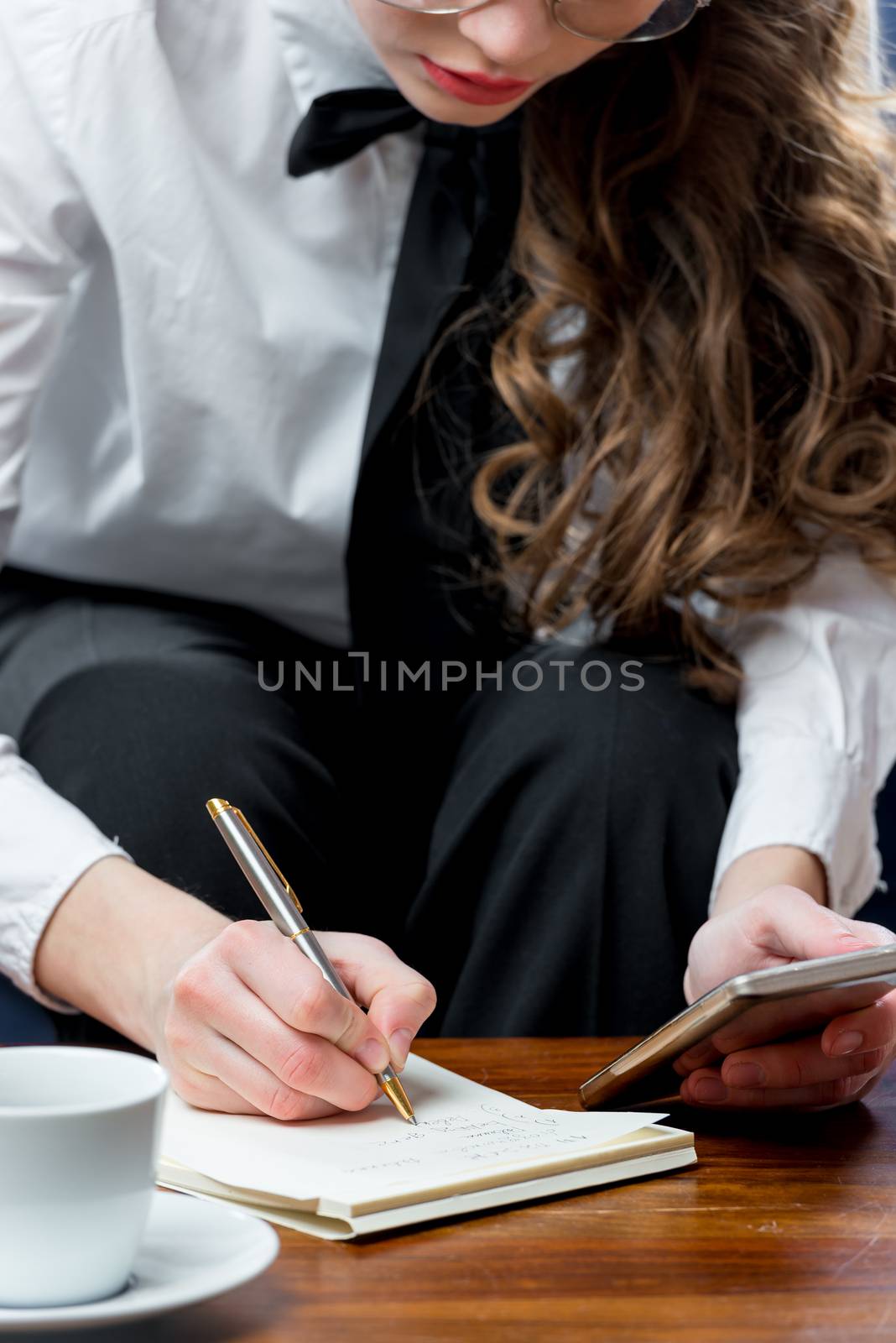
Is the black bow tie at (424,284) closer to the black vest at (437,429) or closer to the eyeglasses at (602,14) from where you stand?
the black vest at (437,429)

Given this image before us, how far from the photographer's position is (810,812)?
102 cm

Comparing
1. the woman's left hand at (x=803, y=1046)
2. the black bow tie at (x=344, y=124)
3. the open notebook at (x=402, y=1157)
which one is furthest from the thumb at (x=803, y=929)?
the black bow tie at (x=344, y=124)

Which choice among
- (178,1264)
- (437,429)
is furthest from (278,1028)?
(437,429)

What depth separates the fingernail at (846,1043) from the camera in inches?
27.0

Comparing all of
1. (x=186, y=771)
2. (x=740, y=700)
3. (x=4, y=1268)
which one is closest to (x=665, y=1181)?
(x=4, y=1268)

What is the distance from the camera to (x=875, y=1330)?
1.53ft

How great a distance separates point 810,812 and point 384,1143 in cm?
51

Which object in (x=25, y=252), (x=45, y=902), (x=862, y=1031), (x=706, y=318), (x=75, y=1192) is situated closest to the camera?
(x=75, y=1192)

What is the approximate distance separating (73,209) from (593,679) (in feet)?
1.74

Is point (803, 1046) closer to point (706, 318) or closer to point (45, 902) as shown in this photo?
point (45, 902)

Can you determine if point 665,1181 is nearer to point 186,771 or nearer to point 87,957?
point 87,957

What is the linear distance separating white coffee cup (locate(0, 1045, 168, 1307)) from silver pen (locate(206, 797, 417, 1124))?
0.73 feet

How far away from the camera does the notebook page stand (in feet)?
1.83

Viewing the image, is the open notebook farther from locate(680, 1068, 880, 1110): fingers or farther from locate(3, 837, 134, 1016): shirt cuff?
locate(3, 837, 134, 1016): shirt cuff
